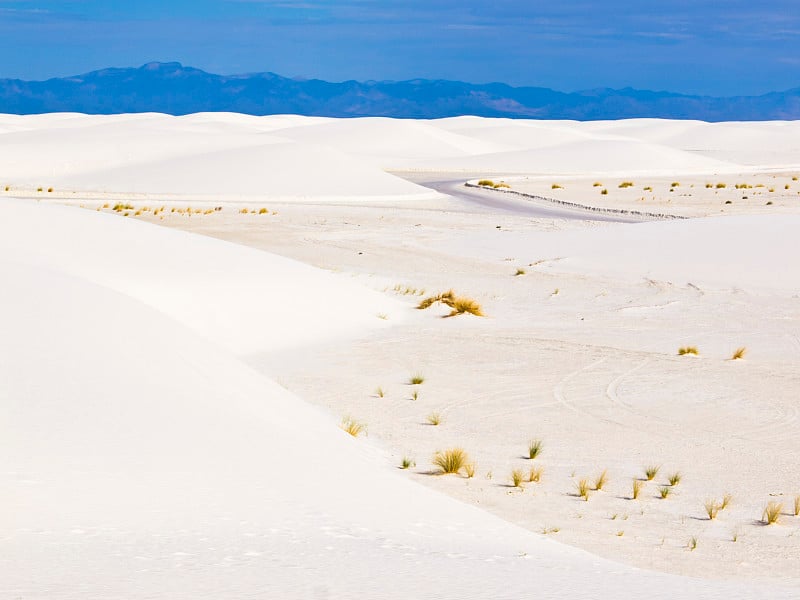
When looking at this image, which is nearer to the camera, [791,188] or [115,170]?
[115,170]

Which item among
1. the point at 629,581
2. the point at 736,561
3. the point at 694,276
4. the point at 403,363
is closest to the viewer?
the point at 629,581

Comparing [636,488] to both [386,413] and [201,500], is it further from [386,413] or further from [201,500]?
[201,500]

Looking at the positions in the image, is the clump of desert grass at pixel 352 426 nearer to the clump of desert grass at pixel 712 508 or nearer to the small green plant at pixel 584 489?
the small green plant at pixel 584 489

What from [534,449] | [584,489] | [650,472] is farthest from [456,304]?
[584,489]

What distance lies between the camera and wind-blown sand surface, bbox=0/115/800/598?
5.76m

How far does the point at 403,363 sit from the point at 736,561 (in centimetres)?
679

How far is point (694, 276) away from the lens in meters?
22.9

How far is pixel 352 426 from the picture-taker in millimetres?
9992

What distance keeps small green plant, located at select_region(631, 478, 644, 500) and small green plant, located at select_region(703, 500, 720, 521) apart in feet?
1.56

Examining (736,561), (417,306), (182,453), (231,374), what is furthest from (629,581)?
(417,306)

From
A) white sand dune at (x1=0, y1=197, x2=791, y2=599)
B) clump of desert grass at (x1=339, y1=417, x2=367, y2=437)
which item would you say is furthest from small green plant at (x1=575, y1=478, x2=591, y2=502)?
clump of desert grass at (x1=339, y1=417, x2=367, y2=437)

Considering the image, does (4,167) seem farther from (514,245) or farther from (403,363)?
(403,363)

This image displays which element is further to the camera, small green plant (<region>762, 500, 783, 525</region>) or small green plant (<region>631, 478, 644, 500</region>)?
small green plant (<region>631, 478, 644, 500</region>)

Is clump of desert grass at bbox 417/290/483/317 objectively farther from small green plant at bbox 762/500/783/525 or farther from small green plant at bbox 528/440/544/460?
small green plant at bbox 762/500/783/525
